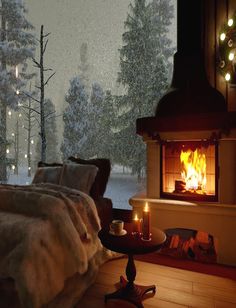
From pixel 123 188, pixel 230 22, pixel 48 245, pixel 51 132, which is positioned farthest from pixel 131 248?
pixel 51 132

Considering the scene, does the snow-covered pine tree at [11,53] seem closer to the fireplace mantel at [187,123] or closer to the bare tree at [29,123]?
the bare tree at [29,123]

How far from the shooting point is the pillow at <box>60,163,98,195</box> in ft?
11.1

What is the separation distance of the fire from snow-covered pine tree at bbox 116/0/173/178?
152 centimetres

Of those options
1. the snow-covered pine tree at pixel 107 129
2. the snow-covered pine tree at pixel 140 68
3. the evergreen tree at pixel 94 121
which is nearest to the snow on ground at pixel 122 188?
the snow-covered pine tree at pixel 140 68

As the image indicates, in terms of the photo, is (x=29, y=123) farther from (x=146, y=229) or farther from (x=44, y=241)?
(x=146, y=229)

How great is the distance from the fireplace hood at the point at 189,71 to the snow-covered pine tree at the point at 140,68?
117cm

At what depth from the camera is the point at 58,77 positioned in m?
5.25

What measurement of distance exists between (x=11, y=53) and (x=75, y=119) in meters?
2.16

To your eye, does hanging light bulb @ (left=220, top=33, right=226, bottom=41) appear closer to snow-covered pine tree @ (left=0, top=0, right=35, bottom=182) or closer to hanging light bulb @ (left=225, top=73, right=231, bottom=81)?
hanging light bulb @ (left=225, top=73, right=231, bottom=81)

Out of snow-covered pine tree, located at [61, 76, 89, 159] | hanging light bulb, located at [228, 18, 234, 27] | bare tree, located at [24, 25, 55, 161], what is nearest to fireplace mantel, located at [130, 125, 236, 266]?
hanging light bulb, located at [228, 18, 234, 27]

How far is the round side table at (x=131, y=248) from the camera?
1.94 m

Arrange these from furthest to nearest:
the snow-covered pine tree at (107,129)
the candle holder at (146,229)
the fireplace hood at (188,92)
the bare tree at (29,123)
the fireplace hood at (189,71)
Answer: the bare tree at (29,123)
the snow-covered pine tree at (107,129)
the fireplace hood at (189,71)
the fireplace hood at (188,92)
the candle holder at (146,229)

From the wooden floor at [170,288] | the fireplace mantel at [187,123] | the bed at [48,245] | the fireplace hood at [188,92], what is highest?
the fireplace hood at [188,92]

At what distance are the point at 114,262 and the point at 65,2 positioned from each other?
15.5ft
